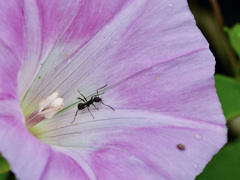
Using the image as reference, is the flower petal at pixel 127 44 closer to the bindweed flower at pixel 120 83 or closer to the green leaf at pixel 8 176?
the bindweed flower at pixel 120 83

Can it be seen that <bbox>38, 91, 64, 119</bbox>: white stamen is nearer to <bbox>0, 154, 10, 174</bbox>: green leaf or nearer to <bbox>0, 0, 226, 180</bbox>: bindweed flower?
<bbox>0, 0, 226, 180</bbox>: bindweed flower

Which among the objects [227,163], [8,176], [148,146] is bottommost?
[227,163]

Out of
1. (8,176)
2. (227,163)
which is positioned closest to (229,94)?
(227,163)

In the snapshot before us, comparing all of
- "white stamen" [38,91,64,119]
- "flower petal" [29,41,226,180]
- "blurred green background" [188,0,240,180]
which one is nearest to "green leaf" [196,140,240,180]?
"blurred green background" [188,0,240,180]

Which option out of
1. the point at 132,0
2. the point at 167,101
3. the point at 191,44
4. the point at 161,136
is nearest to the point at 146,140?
the point at 161,136

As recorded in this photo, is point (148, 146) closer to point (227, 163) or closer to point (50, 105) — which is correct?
point (50, 105)

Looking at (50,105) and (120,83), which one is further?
(120,83)

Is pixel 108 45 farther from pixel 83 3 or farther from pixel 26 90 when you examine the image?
pixel 26 90
